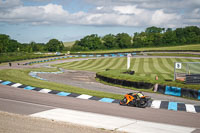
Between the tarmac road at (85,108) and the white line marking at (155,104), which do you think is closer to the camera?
the tarmac road at (85,108)

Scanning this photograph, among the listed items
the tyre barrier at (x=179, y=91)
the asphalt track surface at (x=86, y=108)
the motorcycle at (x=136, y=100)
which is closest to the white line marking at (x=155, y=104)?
the motorcycle at (x=136, y=100)

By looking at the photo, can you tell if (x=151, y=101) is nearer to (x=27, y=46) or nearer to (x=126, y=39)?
(x=126, y=39)

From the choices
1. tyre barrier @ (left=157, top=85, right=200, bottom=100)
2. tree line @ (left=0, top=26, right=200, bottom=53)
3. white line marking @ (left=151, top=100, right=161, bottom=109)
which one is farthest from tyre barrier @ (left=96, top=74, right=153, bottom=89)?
tree line @ (left=0, top=26, right=200, bottom=53)

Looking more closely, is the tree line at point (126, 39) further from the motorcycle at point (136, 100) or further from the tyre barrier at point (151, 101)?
the motorcycle at point (136, 100)

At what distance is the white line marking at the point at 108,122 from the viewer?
10703 mm

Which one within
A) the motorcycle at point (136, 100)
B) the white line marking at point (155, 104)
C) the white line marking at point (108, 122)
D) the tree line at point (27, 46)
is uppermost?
the tree line at point (27, 46)

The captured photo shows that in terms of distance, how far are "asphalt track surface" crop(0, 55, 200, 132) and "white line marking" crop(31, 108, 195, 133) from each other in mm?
600

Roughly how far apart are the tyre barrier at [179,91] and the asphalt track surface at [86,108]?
19.2ft

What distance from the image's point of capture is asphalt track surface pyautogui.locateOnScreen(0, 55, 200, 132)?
1244cm

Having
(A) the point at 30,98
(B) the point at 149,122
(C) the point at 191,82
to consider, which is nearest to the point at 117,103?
(B) the point at 149,122

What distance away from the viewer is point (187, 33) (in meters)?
149

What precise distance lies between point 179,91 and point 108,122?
35.2 ft

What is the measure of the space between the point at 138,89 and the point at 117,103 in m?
8.39

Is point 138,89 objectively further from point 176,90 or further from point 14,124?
point 14,124
